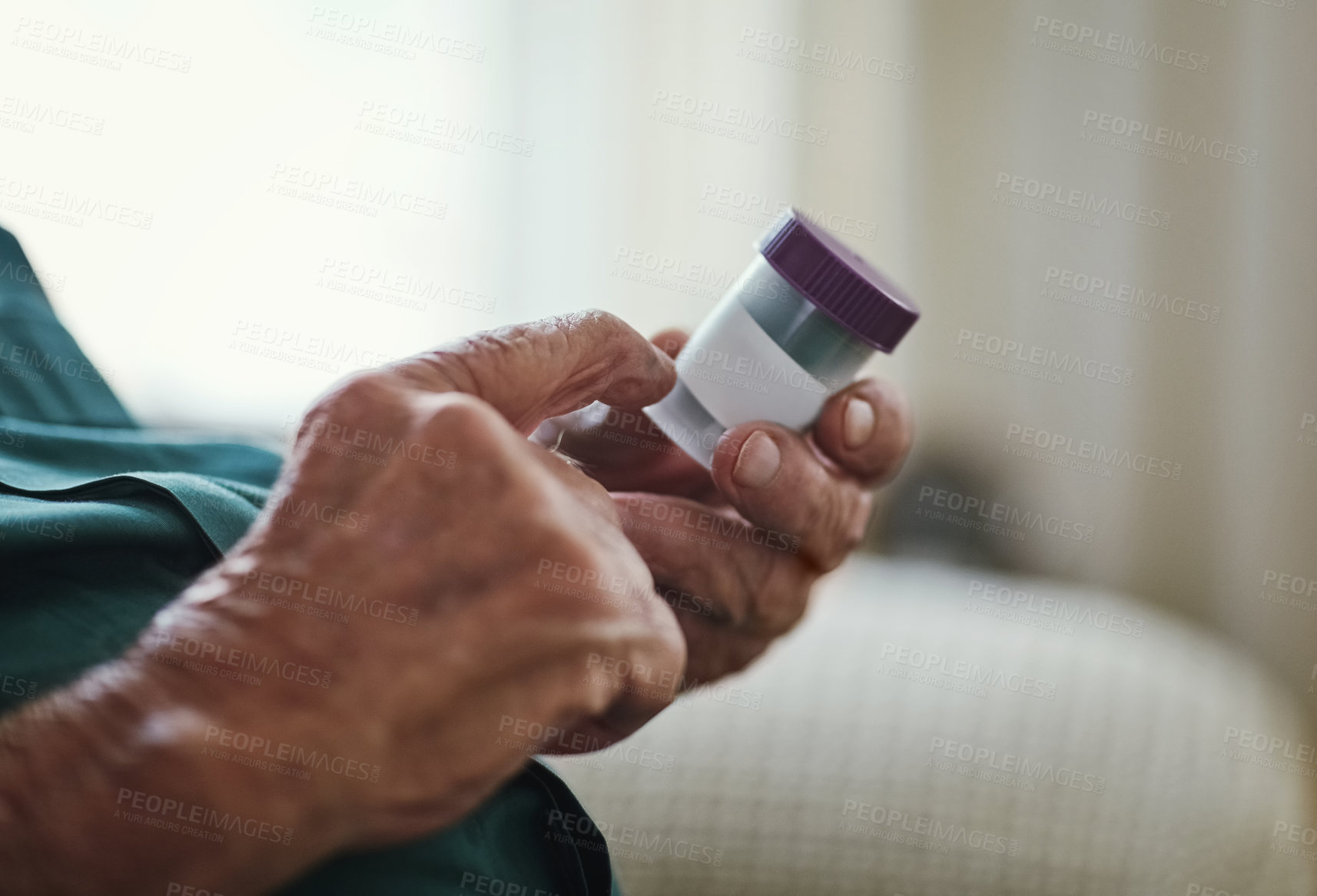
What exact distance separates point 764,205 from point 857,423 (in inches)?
31.9

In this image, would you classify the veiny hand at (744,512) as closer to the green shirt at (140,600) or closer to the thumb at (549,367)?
the thumb at (549,367)

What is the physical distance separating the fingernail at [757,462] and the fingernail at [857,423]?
7 cm

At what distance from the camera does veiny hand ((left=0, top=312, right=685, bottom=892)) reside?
13.3 inches

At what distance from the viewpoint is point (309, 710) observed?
1.15ft

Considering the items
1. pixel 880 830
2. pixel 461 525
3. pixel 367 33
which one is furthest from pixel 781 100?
pixel 461 525

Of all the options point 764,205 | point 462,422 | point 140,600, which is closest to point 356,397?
point 462,422

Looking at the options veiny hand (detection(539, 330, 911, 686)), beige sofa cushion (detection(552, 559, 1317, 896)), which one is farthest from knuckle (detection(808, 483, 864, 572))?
beige sofa cushion (detection(552, 559, 1317, 896))

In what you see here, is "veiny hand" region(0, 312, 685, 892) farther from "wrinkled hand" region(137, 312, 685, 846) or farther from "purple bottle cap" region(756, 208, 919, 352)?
"purple bottle cap" region(756, 208, 919, 352)

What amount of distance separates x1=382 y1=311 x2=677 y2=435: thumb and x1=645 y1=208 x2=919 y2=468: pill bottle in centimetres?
3

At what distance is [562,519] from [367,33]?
125cm

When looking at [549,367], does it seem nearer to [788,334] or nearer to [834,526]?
[788,334]

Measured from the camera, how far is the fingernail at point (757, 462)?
602 millimetres

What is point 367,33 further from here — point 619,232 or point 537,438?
point 537,438

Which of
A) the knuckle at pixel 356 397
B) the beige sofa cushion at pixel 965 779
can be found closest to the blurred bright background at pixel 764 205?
the beige sofa cushion at pixel 965 779
